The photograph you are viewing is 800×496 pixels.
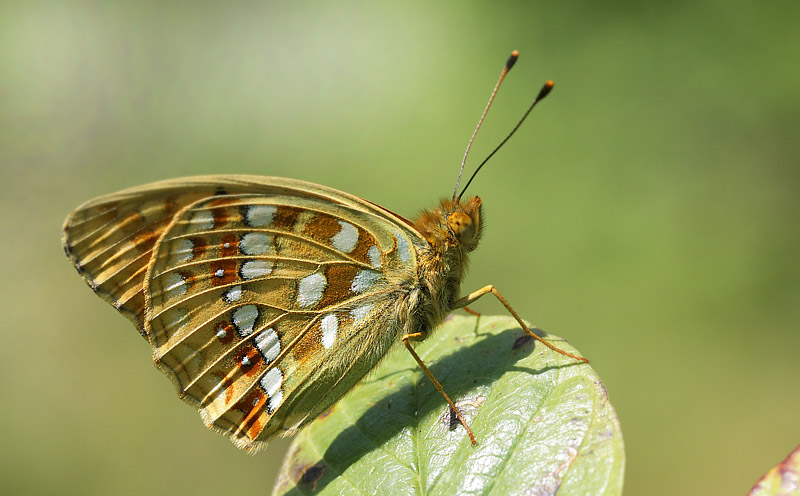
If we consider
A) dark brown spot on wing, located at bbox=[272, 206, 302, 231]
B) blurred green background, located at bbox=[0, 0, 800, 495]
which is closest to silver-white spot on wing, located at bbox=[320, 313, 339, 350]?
dark brown spot on wing, located at bbox=[272, 206, 302, 231]

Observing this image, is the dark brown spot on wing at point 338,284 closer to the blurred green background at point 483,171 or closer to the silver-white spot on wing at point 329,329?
the silver-white spot on wing at point 329,329

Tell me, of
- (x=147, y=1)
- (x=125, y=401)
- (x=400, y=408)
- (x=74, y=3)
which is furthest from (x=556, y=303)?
(x=74, y=3)

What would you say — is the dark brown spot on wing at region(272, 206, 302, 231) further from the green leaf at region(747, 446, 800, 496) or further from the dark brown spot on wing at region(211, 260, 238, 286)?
the green leaf at region(747, 446, 800, 496)

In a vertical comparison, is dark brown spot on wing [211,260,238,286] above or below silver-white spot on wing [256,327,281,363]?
above

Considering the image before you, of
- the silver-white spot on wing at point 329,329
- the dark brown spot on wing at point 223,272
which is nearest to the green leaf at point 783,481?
the silver-white spot on wing at point 329,329

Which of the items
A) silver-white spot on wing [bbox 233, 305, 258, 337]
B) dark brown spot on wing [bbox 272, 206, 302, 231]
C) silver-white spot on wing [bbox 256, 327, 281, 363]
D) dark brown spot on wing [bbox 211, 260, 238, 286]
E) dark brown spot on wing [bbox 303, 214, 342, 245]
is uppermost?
dark brown spot on wing [bbox 272, 206, 302, 231]

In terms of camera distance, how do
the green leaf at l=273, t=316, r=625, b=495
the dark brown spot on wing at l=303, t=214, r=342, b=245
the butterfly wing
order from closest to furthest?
1. the green leaf at l=273, t=316, r=625, b=495
2. the butterfly wing
3. the dark brown spot on wing at l=303, t=214, r=342, b=245

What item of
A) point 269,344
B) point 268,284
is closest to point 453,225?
point 268,284

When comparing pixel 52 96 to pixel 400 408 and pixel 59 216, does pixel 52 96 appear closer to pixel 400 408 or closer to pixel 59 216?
pixel 59 216
